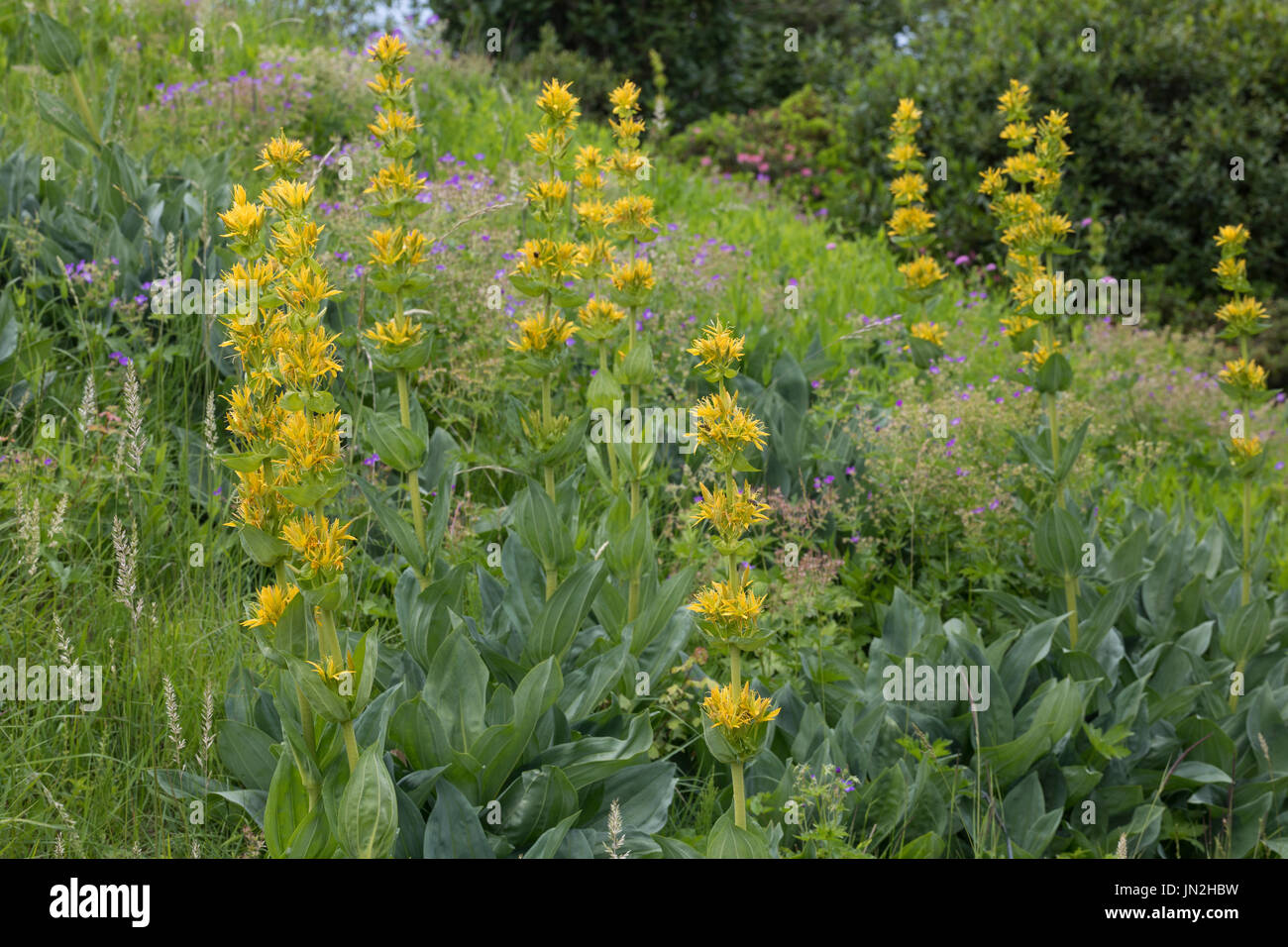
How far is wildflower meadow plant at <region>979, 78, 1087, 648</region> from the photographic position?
3.58 m

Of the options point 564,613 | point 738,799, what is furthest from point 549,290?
point 738,799

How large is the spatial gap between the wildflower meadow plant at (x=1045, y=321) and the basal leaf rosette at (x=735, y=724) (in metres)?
1.81

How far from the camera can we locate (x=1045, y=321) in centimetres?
375

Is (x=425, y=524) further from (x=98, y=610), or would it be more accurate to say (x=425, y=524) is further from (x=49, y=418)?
(x=49, y=418)

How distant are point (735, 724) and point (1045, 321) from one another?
2.28 metres

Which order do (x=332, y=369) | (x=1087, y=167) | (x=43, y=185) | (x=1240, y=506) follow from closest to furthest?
(x=332, y=369), (x=43, y=185), (x=1240, y=506), (x=1087, y=167)

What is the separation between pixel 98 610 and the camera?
3213 millimetres

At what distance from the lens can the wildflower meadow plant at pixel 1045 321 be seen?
358 centimetres

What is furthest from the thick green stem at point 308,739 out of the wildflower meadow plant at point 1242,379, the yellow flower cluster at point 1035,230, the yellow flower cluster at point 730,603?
the wildflower meadow plant at point 1242,379

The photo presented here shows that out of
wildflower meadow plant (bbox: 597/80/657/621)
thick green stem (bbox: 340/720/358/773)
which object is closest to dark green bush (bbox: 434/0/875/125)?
wildflower meadow plant (bbox: 597/80/657/621)

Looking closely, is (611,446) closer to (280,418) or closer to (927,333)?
(280,418)

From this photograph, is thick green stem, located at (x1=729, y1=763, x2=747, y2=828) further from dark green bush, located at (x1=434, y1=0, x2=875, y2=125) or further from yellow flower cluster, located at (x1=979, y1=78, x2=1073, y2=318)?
dark green bush, located at (x1=434, y1=0, x2=875, y2=125)

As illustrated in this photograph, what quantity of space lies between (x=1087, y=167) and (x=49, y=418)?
7.72 m
